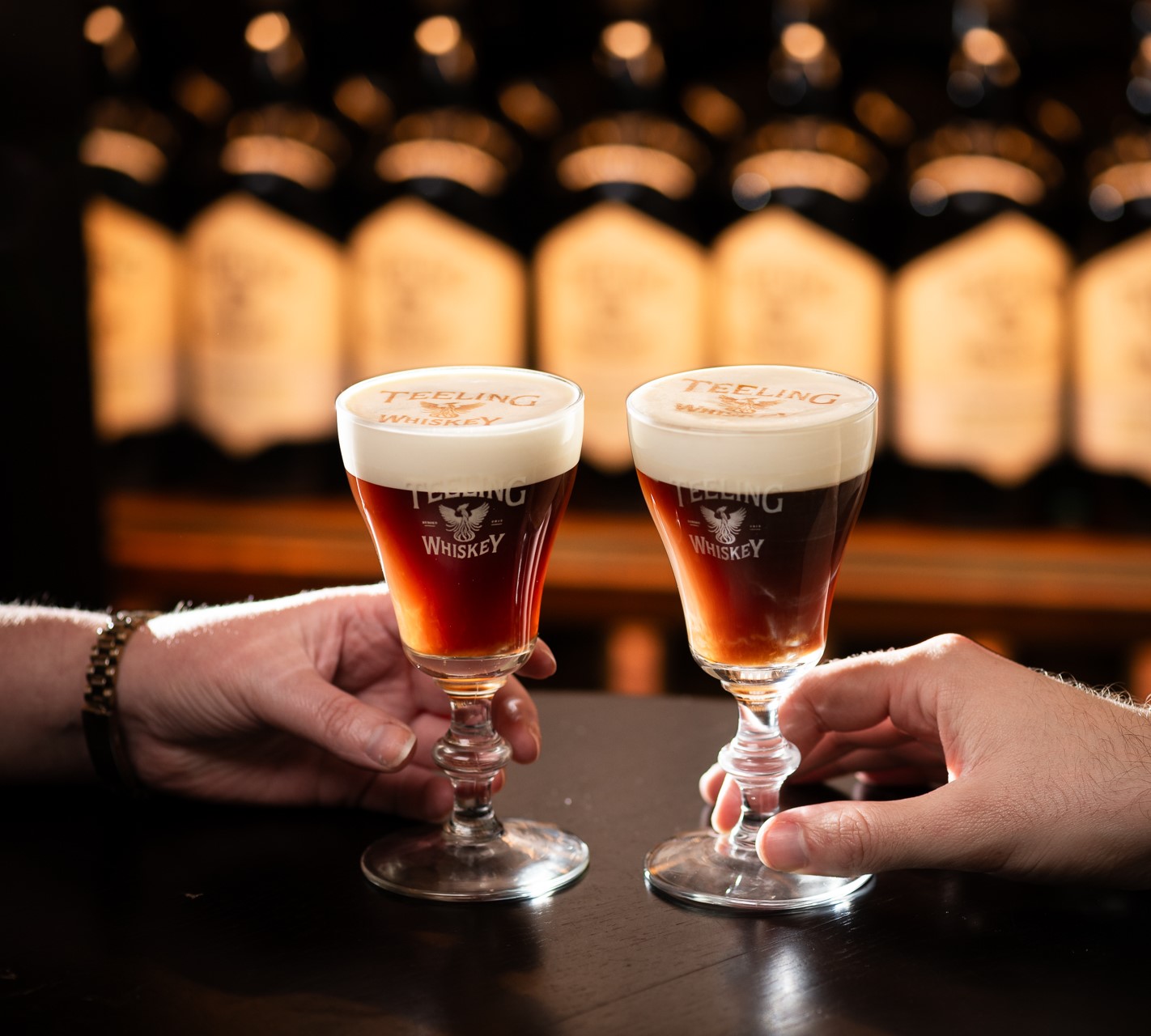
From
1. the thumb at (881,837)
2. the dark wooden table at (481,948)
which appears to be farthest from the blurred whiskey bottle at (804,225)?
the thumb at (881,837)

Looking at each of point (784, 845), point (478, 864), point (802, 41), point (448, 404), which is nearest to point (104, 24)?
point (802, 41)

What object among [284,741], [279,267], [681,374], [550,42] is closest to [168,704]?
[284,741]

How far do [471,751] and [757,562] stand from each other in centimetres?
20

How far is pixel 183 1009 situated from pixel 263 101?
1548 mm

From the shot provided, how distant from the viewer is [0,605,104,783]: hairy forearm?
991 millimetres

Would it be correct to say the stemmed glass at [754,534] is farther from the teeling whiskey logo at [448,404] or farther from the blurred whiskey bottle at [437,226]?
the blurred whiskey bottle at [437,226]

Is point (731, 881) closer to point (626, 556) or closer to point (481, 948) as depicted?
point (481, 948)

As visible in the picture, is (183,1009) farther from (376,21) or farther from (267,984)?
(376,21)

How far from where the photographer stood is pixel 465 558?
852mm

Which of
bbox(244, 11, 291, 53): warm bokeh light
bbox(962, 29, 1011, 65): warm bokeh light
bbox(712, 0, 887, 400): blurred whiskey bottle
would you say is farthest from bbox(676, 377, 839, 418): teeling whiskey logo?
bbox(244, 11, 291, 53): warm bokeh light

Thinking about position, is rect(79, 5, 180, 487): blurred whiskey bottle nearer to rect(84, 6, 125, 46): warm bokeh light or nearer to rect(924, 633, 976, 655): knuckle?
rect(84, 6, 125, 46): warm bokeh light

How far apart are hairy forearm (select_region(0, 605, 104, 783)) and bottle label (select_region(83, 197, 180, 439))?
0.97m

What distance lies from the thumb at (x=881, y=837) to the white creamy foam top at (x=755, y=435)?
166 mm

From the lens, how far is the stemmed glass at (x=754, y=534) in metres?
0.82
